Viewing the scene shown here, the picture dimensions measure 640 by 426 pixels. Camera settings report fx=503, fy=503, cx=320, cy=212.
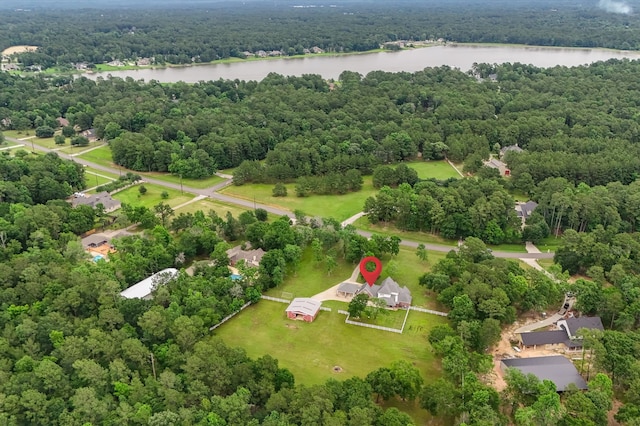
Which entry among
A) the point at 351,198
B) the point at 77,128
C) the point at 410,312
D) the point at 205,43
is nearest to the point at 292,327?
the point at 410,312

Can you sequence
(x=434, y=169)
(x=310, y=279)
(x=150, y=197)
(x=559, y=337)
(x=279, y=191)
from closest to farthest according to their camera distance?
(x=559, y=337) → (x=310, y=279) → (x=279, y=191) → (x=150, y=197) → (x=434, y=169)

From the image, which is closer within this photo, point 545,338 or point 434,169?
point 545,338

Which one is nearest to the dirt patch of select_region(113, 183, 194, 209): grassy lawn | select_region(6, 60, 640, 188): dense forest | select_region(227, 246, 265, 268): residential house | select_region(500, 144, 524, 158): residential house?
select_region(6, 60, 640, 188): dense forest

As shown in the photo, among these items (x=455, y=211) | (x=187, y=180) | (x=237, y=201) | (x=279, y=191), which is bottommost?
(x=237, y=201)

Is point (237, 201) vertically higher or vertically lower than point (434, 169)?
lower

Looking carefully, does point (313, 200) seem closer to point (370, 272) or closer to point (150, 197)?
point (150, 197)

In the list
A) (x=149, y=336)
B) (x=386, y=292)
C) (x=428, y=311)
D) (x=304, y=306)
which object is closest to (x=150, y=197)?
(x=304, y=306)
